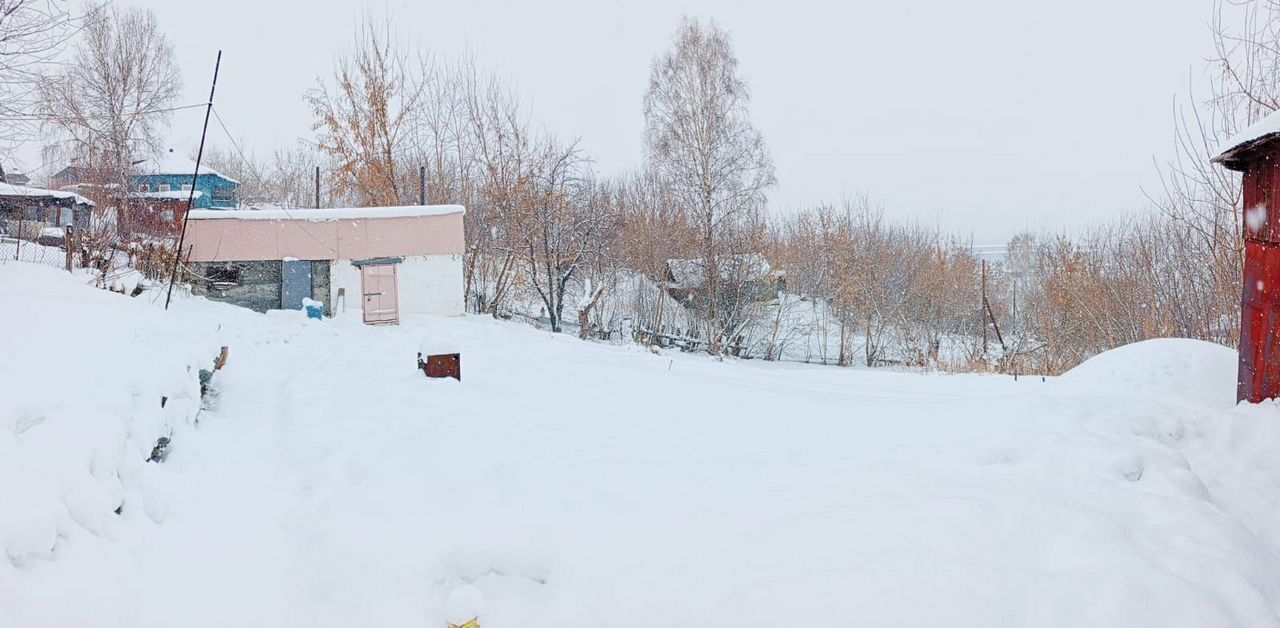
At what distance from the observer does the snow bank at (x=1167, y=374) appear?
19.8 feet

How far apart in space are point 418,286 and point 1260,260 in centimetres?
1491

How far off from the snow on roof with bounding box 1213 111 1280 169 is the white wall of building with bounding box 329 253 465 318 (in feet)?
47.1

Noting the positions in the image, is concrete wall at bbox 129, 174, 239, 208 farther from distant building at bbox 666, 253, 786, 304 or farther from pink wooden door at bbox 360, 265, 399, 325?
distant building at bbox 666, 253, 786, 304

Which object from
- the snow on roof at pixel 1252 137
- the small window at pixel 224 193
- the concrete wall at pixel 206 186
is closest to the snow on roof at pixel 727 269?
the snow on roof at pixel 1252 137

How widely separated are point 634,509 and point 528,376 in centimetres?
409

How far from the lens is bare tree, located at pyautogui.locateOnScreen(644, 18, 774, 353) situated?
20.5 meters

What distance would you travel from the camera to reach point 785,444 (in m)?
5.20

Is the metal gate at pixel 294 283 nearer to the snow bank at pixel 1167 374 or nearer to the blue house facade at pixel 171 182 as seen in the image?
the blue house facade at pixel 171 182

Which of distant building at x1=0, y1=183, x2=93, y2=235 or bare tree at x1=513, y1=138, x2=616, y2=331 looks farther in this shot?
bare tree at x1=513, y1=138, x2=616, y2=331

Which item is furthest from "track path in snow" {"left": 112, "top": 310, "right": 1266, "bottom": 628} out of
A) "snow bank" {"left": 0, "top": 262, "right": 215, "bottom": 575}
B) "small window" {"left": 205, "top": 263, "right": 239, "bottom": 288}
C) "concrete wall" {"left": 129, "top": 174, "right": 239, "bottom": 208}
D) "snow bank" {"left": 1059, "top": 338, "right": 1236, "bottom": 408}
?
"concrete wall" {"left": 129, "top": 174, "right": 239, "bottom": 208}

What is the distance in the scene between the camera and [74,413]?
374 cm

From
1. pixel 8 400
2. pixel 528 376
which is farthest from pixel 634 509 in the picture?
pixel 528 376

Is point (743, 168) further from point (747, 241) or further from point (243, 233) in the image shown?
point (243, 233)

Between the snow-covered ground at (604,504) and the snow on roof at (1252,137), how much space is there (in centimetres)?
197
